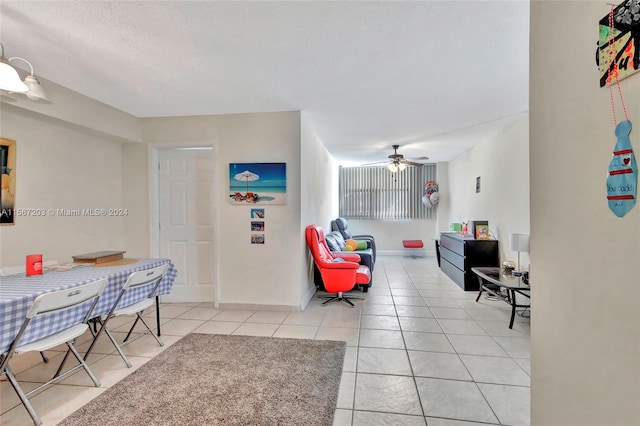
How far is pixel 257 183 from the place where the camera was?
3840 mm

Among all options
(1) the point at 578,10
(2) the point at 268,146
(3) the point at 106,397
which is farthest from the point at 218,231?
(1) the point at 578,10

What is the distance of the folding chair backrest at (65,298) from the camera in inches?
68.9

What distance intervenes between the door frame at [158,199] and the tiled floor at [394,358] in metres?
0.61

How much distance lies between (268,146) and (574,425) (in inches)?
142

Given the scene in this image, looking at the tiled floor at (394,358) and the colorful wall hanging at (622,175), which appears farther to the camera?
the tiled floor at (394,358)

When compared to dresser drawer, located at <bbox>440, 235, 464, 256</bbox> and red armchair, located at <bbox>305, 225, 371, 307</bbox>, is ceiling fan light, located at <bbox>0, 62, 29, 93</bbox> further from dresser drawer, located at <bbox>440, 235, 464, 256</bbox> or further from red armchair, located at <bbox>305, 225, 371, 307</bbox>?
dresser drawer, located at <bbox>440, 235, 464, 256</bbox>

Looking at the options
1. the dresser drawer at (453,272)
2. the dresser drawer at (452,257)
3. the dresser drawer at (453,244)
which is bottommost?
the dresser drawer at (453,272)

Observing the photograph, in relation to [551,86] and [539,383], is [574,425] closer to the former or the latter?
[539,383]

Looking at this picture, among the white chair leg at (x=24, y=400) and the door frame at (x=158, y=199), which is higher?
the door frame at (x=158, y=199)

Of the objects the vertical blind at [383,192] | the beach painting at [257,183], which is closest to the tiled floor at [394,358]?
the beach painting at [257,183]

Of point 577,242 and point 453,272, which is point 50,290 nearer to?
point 577,242

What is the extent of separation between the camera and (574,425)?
3.32ft

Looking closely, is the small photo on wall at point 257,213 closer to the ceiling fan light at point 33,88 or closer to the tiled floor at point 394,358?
the tiled floor at point 394,358

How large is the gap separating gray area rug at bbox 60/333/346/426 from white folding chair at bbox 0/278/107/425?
374 mm
